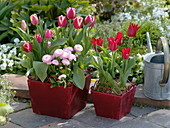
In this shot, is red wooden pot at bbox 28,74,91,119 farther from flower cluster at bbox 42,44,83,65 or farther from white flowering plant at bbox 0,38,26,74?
white flowering plant at bbox 0,38,26,74

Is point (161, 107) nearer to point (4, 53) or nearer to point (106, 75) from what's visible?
point (106, 75)

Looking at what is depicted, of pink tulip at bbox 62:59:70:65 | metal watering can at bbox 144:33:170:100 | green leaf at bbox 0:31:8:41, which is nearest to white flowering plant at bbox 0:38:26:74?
green leaf at bbox 0:31:8:41

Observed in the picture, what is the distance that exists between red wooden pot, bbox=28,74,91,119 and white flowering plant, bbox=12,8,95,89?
2.5 inches

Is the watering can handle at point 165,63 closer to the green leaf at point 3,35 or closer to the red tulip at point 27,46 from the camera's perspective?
the red tulip at point 27,46

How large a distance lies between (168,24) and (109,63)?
2217 mm

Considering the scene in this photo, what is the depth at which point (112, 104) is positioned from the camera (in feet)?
9.82

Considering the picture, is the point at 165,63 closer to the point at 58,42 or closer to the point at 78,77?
the point at 78,77

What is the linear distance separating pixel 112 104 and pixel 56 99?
51 cm

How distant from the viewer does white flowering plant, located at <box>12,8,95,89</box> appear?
288 cm

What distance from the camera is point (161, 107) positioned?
3.34 meters

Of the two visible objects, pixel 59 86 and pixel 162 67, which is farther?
pixel 162 67

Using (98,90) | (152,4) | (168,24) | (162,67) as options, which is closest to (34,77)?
(98,90)

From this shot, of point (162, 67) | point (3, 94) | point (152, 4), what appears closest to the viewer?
point (3, 94)

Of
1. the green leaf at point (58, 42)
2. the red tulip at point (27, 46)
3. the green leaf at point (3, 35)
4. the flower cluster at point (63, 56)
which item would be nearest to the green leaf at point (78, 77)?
the flower cluster at point (63, 56)
